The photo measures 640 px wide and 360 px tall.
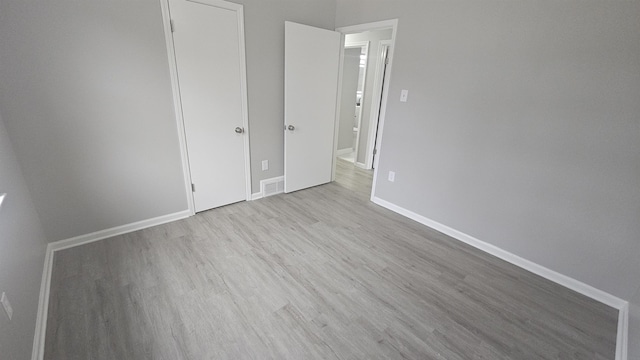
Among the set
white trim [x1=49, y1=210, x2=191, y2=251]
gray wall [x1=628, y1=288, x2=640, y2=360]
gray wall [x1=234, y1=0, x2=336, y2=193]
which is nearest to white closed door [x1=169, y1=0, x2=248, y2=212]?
gray wall [x1=234, y1=0, x2=336, y2=193]

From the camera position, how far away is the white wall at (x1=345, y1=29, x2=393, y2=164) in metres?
4.23

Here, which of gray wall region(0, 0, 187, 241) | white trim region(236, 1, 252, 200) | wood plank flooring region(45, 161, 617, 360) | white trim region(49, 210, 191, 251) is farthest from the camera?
white trim region(236, 1, 252, 200)

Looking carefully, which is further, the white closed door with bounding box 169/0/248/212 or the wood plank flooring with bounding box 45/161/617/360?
the white closed door with bounding box 169/0/248/212

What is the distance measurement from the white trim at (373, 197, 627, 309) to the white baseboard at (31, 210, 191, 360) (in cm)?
261

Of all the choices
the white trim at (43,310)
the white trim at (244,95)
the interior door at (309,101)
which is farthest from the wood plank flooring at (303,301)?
the interior door at (309,101)

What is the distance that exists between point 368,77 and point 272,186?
2.55m

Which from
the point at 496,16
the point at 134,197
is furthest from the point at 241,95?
the point at 496,16

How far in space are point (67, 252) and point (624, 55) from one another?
429 cm

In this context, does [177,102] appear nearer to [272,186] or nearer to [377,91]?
[272,186]

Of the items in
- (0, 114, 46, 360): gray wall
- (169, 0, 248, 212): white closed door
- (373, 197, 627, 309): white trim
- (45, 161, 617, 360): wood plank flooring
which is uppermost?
(169, 0, 248, 212): white closed door

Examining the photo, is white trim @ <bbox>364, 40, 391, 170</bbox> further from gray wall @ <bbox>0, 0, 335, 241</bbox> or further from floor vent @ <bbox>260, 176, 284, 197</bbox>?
gray wall @ <bbox>0, 0, 335, 241</bbox>

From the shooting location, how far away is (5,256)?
1.21 metres

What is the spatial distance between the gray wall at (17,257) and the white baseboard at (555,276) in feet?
10.1

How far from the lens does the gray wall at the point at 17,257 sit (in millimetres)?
1150
